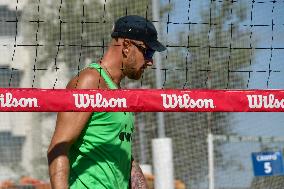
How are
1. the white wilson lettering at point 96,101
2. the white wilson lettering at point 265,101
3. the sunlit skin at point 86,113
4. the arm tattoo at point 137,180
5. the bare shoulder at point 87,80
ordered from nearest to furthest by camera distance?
1. the sunlit skin at point 86,113
2. the white wilson lettering at point 96,101
3. the bare shoulder at point 87,80
4. the white wilson lettering at point 265,101
5. the arm tattoo at point 137,180

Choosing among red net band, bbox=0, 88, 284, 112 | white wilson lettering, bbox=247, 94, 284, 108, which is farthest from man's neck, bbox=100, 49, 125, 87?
white wilson lettering, bbox=247, 94, 284, 108

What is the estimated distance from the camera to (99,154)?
424cm

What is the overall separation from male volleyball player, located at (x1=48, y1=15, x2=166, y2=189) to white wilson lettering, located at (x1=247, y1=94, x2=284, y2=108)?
20.3 inches

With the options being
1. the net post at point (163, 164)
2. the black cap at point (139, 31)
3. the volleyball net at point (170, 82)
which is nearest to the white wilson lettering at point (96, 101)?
the black cap at point (139, 31)

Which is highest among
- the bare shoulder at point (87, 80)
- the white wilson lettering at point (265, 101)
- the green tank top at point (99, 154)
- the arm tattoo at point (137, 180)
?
the bare shoulder at point (87, 80)

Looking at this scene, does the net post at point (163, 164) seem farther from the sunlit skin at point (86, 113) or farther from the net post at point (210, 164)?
the sunlit skin at point (86, 113)

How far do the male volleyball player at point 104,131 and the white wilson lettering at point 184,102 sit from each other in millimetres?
244

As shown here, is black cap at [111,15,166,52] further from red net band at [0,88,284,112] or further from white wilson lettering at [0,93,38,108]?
white wilson lettering at [0,93,38,108]

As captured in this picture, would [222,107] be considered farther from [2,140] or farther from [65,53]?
[2,140]

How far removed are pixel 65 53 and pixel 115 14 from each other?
150 cm

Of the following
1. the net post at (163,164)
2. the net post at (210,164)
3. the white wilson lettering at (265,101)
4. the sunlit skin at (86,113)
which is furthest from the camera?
the net post at (210,164)

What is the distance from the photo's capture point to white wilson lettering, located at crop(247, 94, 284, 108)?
4309 mm

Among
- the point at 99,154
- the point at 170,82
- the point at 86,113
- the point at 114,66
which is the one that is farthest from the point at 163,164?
the point at 86,113

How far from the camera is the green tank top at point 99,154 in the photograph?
4219 mm
